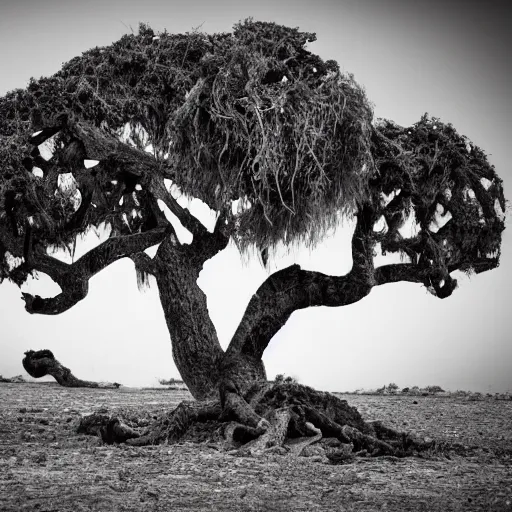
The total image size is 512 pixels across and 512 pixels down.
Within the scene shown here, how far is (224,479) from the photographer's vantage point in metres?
7.21

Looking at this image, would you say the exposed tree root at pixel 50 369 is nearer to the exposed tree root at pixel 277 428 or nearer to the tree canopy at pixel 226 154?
the tree canopy at pixel 226 154

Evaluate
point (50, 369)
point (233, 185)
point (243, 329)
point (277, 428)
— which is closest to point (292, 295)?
point (243, 329)

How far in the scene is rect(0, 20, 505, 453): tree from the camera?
1112 cm

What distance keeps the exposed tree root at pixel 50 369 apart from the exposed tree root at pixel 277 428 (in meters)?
6.11

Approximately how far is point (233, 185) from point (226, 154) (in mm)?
529

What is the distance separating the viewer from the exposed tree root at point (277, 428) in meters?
9.34

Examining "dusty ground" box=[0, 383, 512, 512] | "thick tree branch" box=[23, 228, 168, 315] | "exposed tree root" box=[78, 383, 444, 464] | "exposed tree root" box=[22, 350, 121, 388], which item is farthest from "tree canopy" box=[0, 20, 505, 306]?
"exposed tree root" box=[22, 350, 121, 388]

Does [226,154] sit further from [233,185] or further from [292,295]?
[292,295]

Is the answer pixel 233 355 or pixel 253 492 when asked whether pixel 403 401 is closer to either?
pixel 233 355

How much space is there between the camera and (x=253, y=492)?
6648mm

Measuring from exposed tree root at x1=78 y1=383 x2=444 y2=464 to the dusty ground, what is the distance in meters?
0.35

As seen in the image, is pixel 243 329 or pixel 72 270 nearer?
pixel 72 270

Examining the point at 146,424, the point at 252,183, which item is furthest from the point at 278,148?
the point at 146,424

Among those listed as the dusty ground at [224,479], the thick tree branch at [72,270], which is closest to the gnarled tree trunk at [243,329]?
the thick tree branch at [72,270]
